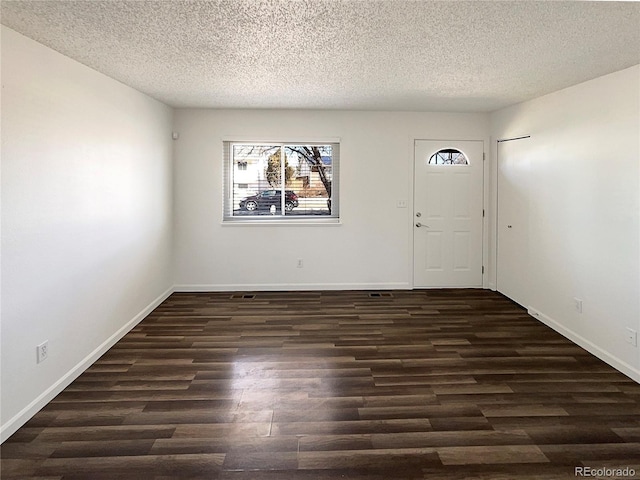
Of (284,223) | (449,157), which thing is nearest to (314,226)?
(284,223)

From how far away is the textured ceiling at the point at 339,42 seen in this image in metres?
2.18

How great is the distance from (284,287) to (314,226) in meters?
A: 0.95

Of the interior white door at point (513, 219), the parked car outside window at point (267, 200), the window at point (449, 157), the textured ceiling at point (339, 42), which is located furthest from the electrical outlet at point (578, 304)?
the parked car outside window at point (267, 200)

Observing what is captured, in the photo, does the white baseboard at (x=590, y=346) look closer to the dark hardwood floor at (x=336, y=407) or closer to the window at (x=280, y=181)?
the dark hardwood floor at (x=336, y=407)

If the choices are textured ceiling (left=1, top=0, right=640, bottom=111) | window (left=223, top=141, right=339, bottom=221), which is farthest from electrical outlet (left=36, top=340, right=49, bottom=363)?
window (left=223, top=141, right=339, bottom=221)

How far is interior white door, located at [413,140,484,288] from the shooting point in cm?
552

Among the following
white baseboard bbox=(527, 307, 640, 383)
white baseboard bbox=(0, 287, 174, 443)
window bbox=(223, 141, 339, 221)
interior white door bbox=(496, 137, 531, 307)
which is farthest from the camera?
window bbox=(223, 141, 339, 221)

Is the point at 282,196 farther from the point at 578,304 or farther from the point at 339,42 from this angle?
the point at 578,304

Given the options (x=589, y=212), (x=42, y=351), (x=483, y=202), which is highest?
(x=483, y=202)

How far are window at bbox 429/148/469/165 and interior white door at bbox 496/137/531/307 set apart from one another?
0.49 meters

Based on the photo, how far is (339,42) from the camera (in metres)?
2.68

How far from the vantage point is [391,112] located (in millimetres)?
5395

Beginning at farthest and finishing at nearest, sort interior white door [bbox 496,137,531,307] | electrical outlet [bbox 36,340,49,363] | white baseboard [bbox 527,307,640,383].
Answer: interior white door [bbox 496,137,531,307] → white baseboard [bbox 527,307,640,383] → electrical outlet [bbox 36,340,49,363]

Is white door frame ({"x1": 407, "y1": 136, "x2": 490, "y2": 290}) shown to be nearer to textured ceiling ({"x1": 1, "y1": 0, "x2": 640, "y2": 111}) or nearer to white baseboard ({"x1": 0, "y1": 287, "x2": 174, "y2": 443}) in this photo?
textured ceiling ({"x1": 1, "y1": 0, "x2": 640, "y2": 111})
